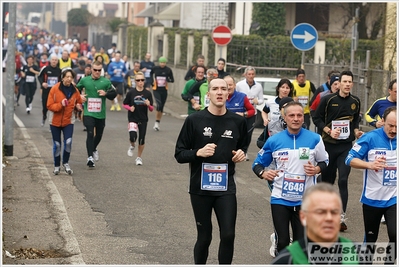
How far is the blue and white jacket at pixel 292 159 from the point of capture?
27.5ft

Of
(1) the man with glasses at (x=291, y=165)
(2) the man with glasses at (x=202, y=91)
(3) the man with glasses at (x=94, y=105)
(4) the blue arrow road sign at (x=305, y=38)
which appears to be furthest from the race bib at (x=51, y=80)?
(1) the man with glasses at (x=291, y=165)

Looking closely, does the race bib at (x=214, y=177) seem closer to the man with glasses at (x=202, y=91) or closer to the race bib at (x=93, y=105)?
the man with glasses at (x=202, y=91)

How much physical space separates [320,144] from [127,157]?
9.88 meters

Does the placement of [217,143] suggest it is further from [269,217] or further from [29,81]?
[29,81]

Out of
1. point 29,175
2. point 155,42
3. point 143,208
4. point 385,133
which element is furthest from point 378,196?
point 155,42

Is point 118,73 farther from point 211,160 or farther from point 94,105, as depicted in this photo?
point 211,160

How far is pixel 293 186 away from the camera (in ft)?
27.5

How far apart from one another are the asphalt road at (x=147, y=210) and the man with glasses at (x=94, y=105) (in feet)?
1.28

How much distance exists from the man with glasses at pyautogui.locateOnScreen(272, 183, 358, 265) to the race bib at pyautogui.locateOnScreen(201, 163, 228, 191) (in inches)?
123

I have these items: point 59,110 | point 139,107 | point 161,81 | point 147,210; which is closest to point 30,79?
point 161,81

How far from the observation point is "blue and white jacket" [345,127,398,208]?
8.54 meters

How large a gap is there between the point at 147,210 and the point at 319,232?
24.8 feet

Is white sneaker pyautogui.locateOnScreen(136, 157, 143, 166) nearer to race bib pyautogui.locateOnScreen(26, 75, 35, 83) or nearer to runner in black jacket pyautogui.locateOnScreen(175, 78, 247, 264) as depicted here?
runner in black jacket pyautogui.locateOnScreen(175, 78, 247, 264)

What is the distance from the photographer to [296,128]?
8.39 metres
